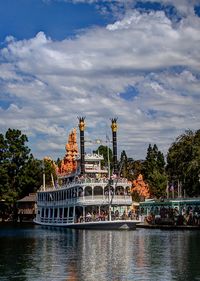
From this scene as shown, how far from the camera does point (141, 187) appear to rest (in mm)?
135625

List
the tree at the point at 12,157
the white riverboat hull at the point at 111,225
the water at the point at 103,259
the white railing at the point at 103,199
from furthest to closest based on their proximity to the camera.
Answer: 1. the tree at the point at 12,157
2. the white railing at the point at 103,199
3. the white riverboat hull at the point at 111,225
4. the water at the point at 103,259

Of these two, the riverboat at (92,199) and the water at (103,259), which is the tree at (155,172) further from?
the water at (103,259)

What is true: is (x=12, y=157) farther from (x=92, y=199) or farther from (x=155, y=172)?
(x=92, y=199)

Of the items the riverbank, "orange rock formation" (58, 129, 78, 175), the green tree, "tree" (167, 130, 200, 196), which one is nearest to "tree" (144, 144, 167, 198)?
"orange rock formation" (58, 129, 78, 175)

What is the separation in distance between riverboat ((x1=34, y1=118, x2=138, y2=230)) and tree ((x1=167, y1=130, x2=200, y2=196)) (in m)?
8.85

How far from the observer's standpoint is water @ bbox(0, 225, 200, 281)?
124ft

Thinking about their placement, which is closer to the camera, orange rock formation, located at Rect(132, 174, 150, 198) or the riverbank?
the riverbank

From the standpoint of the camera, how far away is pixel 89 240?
2554 inches

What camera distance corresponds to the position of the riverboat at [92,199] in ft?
274

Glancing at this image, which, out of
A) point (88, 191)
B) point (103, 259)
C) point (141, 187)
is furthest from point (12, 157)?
point (103, 259)

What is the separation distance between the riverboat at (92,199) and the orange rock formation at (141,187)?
36.8 m

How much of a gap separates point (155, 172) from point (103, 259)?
91669 mm

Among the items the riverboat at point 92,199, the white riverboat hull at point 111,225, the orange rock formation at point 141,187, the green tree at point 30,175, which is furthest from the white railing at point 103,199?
the orange rock formation at point 141,187

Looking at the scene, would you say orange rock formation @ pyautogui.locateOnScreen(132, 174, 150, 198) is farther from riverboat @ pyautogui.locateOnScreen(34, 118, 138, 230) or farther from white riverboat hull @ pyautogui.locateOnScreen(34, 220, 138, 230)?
white riverboat hull @ pyautogui.locateOnScreen(34, 220, 138, 230)
